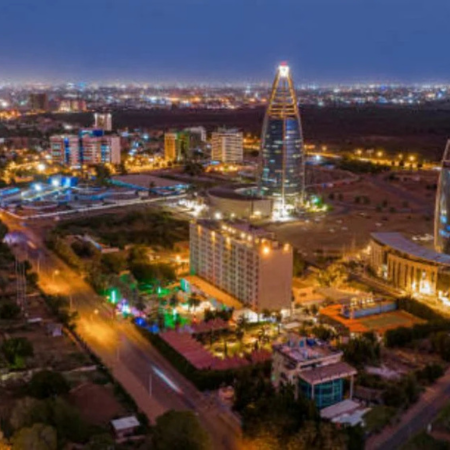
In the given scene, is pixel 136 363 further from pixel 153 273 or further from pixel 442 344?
pixel 442 344

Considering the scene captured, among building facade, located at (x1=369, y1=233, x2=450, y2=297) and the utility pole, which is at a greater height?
building facade, located at (x1=369, y1=233, x2=450, y2=297)

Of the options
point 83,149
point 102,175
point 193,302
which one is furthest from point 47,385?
point 83,149

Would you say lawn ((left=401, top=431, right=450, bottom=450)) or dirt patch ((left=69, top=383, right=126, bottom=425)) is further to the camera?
dirt patch ((left=69, top=383, right=126, bottom=425))

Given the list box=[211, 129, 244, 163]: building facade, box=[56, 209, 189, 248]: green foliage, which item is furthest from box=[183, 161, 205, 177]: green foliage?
box=[56, 209, 189, 248]: green foliage

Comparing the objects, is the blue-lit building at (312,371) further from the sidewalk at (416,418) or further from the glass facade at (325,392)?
the sidewalk at (416,418)

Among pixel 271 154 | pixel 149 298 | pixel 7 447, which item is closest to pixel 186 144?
pixel 271 154

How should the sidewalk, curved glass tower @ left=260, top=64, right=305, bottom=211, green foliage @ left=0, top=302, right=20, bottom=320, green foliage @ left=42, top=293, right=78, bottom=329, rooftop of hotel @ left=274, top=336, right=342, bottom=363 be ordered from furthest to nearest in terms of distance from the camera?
curved glass tower @ left=260, top=64, right=305, bottom=211
green foliage @ left=0, top=302, right=20, bottom=320
green foliage @ left=42, top=293, right=78, bottom=329
rooftop of hotel @ left=274, top=336, right=342, bottom=363
the sidewalk

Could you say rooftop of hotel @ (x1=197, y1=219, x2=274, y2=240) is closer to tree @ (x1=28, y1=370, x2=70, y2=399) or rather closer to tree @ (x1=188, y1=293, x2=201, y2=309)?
tree @ (x1=188, y1=293, x2=201, y2=309)
